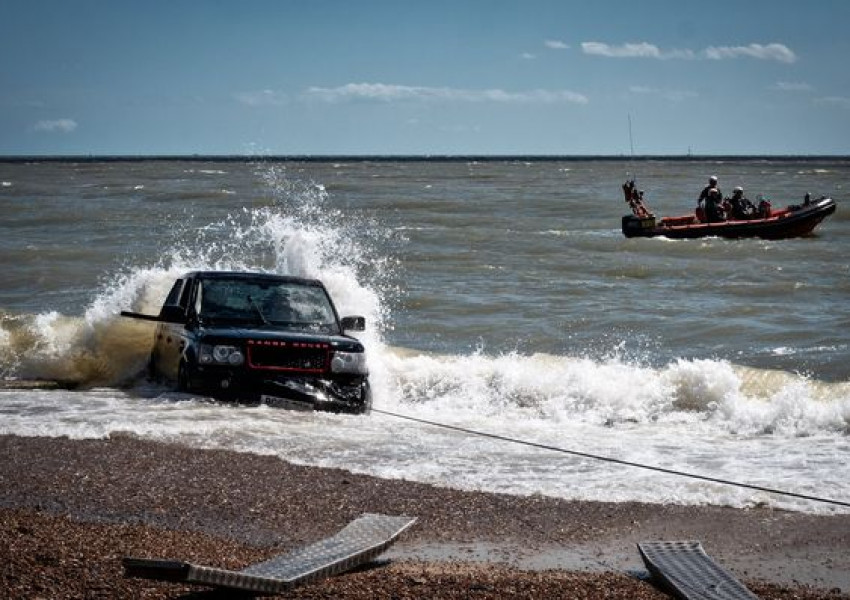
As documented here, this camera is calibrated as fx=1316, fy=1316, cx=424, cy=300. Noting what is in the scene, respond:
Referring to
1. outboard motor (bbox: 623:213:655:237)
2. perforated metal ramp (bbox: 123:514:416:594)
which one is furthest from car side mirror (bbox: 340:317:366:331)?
outboard motor (bbox: 623:213:655:237)

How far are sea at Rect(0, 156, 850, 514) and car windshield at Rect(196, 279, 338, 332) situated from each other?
93cm

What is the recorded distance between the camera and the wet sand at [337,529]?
6000 mm

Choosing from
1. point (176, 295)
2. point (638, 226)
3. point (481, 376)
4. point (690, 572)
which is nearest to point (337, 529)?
point (690, 572)

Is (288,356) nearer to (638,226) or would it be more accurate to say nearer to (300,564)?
(300,564)

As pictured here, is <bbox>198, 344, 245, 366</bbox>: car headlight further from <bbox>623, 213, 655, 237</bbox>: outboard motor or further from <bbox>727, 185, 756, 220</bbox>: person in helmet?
<bbox>727, 185, 756, 220</bbox>: person in helmet

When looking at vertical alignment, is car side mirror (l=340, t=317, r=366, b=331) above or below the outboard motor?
above

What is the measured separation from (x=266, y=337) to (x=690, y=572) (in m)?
5.81

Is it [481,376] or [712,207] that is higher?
[712,207]

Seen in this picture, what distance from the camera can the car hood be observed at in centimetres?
1138

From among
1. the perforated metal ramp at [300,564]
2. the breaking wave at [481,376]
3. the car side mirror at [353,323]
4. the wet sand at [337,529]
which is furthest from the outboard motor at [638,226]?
the perforated metal ramp at [300,564]

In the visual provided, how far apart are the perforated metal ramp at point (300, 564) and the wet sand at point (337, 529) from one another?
0.24ft

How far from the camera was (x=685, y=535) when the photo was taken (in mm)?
7523

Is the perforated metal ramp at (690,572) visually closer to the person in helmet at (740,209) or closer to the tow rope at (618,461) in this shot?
the tow rope at (618,461)

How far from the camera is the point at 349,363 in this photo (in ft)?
37.9
